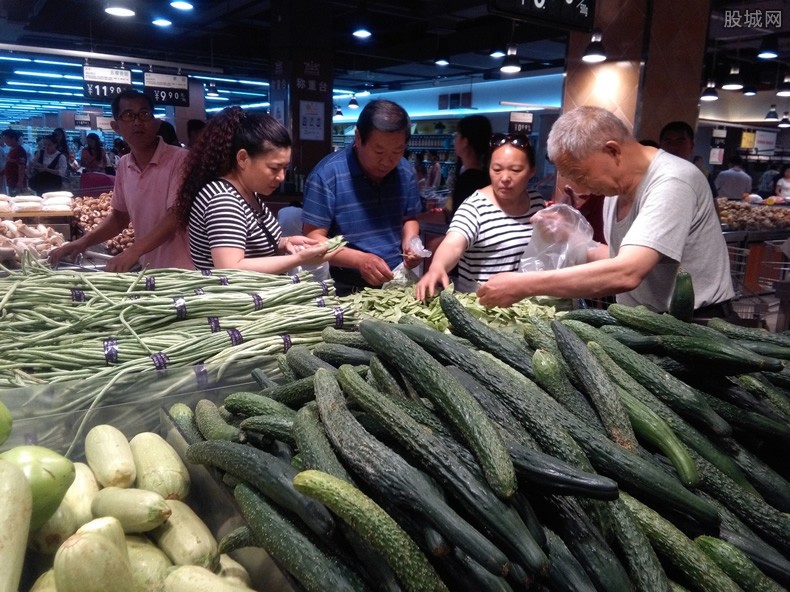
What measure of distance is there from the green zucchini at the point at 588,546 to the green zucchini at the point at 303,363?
0.64 metres

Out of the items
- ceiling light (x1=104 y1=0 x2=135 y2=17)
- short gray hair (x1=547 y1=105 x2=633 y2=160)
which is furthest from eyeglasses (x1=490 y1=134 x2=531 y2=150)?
ceiling light (x1=104 y1=0 x2=135 y2=17)

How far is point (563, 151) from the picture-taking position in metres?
2.73

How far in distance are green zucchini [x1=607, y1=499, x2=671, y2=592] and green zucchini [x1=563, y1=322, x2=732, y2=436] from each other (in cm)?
38

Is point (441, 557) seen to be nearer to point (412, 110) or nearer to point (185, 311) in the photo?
point (185, 311)

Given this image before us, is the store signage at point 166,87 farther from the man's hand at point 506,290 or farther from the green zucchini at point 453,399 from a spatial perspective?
the green zucchini at point 453,399

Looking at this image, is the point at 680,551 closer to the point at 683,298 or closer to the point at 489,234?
the point at 683,298

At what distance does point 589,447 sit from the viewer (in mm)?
1112

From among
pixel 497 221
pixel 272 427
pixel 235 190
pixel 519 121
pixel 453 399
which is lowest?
pixel 272 427

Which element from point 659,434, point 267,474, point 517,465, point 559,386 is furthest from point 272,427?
point 659,434

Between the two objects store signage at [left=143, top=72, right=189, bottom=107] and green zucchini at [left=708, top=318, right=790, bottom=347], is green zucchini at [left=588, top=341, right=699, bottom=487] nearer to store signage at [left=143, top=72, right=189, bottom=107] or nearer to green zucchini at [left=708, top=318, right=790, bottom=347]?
→ green zucchini at [left=708, top=318, right=790, bottom=347]

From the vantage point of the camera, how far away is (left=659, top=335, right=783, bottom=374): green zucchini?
4.34 ft

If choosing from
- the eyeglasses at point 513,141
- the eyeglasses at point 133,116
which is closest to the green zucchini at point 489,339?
the eyeglasses at point 513,141

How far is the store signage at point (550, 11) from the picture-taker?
13.7ft

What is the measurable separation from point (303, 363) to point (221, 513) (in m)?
0.40
